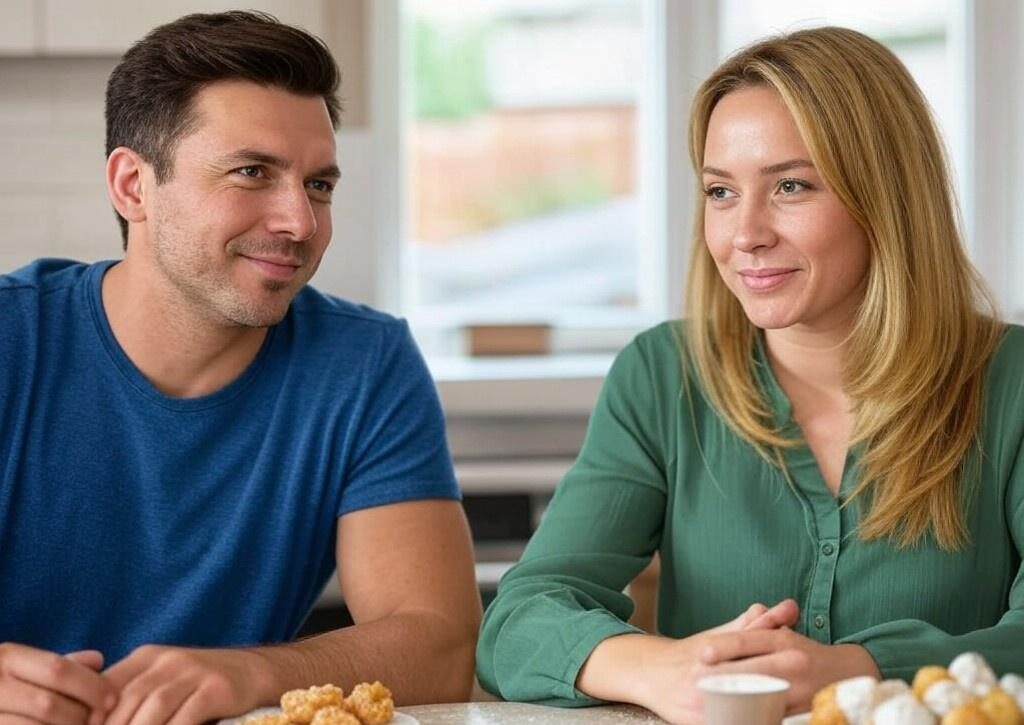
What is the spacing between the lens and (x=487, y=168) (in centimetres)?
393

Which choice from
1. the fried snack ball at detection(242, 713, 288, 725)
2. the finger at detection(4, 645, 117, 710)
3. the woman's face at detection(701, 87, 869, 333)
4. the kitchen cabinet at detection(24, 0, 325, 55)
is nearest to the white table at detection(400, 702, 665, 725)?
the fried snack ball at detection(242, 713, 288, 725)

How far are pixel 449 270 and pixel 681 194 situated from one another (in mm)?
621

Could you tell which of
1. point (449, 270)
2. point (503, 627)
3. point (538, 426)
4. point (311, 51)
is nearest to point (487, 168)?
point (449, 270)

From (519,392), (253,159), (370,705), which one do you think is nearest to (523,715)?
(370,705)

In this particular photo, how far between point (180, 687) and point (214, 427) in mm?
479

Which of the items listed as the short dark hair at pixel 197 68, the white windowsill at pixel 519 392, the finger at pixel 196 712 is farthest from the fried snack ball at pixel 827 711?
the white windowsill at pixel 519 392

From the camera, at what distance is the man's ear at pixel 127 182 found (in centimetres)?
191

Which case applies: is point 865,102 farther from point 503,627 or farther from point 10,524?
point 10,524

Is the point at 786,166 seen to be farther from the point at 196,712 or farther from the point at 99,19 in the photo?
the point at 99,19

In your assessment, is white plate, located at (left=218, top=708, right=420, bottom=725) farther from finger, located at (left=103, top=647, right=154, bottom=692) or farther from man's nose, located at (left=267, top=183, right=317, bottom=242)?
man's nose, located at (left=267, top=183, right=317, bottom=242)

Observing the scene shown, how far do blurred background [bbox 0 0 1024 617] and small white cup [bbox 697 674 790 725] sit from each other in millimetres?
2272

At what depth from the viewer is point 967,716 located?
0.99 meters

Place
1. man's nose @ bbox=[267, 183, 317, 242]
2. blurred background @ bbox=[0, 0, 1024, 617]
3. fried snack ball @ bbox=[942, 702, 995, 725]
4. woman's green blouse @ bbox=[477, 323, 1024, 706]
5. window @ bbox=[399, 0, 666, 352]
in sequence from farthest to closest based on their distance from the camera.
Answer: window @ bbox=[399, 0, 666, 352]
blurred background @ bbox=[0, 0, 1024, 617]
man's nose @ bbox=[267, 183, 317, 242]
woman's green blouse @ bbox=[477, 323, 1024, 706]
fried snack ball @ bbox=[942, 702, 995, 725]

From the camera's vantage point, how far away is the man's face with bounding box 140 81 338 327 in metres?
1.79
